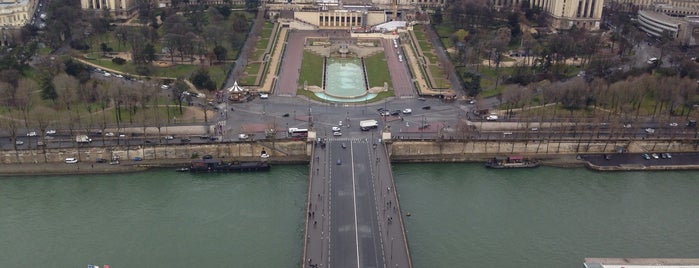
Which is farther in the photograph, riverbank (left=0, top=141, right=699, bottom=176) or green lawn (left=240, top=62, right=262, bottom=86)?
green lawn (left=240, top=62, right=262, bottom=86)

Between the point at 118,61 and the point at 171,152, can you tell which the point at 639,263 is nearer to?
the point at 171,152

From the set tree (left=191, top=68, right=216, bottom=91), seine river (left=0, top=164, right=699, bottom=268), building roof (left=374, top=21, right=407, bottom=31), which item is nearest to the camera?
seine river (left=0, top=164, right=699, bottom=268)

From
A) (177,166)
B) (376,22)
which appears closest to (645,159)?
(177,166)

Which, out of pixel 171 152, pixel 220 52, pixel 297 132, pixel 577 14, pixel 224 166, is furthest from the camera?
pixel 577 14

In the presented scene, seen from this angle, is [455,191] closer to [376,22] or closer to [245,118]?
[245,118]

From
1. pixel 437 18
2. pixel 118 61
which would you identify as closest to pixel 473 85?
pixel 437 18

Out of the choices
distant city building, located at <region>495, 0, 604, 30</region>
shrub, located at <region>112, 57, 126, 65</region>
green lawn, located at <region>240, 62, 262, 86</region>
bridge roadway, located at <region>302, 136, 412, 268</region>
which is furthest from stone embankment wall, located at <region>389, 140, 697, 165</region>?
distant city building, located at <region>495, 0, 604, 30</region>

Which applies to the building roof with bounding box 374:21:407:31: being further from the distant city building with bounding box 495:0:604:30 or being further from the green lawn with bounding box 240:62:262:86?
the green lawn with bounding box 240:62:262:86
